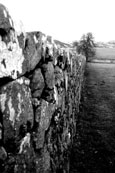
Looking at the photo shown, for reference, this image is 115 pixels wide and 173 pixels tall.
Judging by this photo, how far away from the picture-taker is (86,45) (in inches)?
1940

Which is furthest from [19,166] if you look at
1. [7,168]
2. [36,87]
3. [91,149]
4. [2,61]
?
[91,149]

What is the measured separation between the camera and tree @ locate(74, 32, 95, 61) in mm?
48531

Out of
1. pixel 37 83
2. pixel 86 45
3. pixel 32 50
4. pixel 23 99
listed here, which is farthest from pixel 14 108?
pixel 86 45

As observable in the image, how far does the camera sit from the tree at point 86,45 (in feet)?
159

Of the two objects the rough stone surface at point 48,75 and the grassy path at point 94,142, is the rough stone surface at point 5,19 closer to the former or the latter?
the rough stone surface at point 48,75

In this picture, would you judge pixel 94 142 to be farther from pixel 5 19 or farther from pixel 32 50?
pixel 5 19

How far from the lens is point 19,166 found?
1603mm

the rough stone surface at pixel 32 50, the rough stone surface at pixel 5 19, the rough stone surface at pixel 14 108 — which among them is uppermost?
the rough stone surface at pixel 5 19

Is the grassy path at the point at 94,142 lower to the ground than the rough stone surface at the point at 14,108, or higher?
lower

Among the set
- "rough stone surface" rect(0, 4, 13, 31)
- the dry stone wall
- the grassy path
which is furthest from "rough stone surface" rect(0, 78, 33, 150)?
the grassy path

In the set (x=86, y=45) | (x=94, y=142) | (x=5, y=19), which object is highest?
(x=5, y=19)

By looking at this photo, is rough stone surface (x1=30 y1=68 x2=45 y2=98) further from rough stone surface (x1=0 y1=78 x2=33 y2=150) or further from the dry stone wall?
rough stone surface (x1=0 y1=78 x2=33 y2=150)

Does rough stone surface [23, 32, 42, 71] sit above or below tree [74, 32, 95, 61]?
above

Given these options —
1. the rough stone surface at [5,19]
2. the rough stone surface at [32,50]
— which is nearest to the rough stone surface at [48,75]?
the rough stone surface at [32,50]
